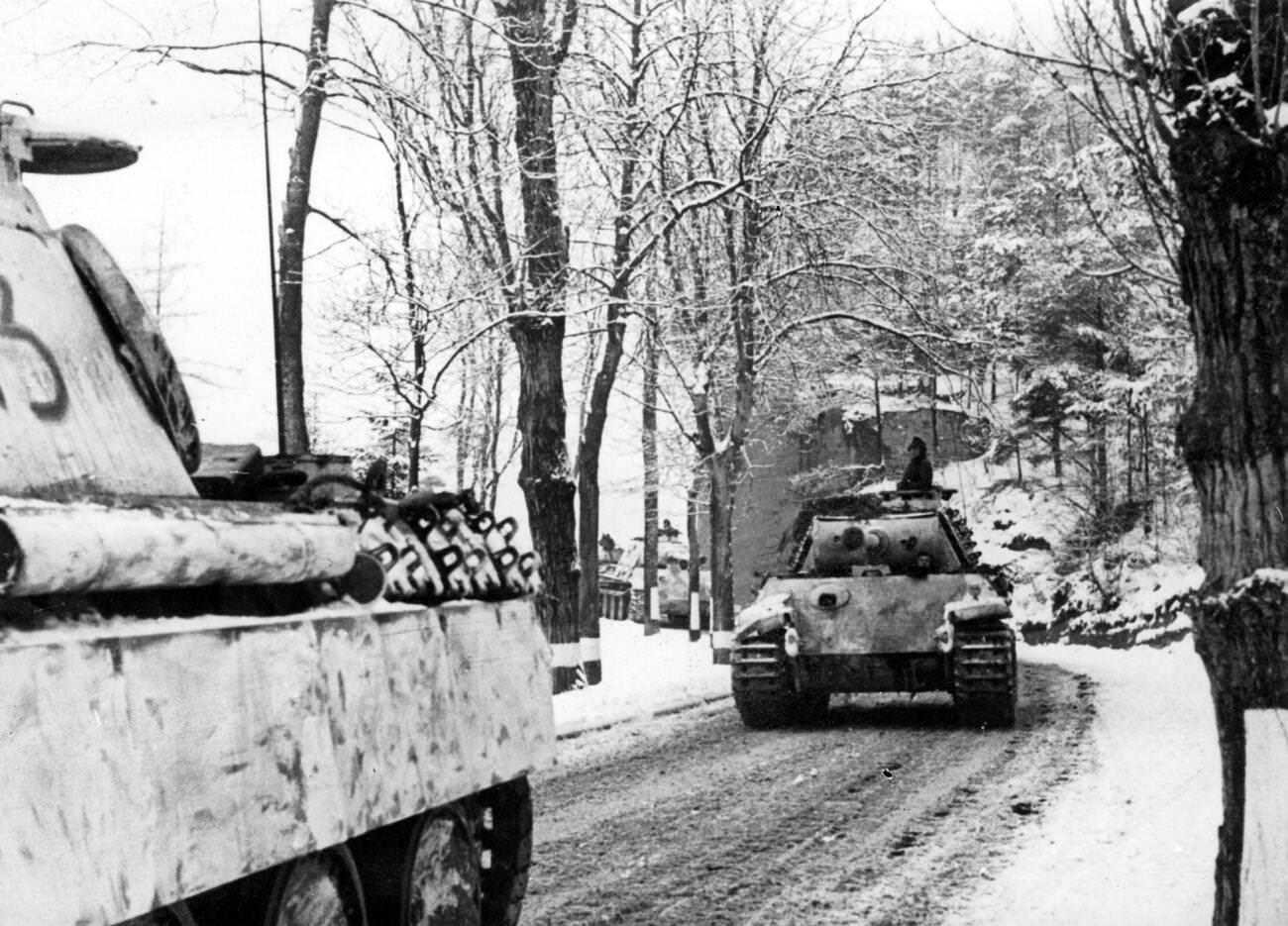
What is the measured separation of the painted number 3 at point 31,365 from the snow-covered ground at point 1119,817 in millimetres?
3741

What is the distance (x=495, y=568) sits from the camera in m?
5.61

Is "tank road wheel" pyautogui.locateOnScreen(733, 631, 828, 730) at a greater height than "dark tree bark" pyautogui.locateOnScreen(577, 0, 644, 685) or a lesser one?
lesser

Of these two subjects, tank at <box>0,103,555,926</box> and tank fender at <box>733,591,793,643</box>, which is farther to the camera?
tank fender at <box>733,591,793,643</box>

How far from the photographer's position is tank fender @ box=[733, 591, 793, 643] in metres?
13.0

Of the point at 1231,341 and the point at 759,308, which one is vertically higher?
the point at 759,308

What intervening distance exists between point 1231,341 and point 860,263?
55.2 ft

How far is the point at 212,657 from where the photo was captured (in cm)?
359

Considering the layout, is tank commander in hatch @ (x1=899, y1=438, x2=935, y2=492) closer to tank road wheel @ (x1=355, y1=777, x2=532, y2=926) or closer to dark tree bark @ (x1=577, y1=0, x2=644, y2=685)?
dark tree bark @ (x1=577, y1=0, x2=644, y2=685)

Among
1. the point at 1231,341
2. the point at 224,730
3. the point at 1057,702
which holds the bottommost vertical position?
the point at 1057,702

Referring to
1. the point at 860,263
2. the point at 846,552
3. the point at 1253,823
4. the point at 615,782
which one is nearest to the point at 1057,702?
the point at 846,552

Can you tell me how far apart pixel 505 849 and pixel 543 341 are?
10858mm

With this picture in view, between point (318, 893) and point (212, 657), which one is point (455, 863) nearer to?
point (318, 893)

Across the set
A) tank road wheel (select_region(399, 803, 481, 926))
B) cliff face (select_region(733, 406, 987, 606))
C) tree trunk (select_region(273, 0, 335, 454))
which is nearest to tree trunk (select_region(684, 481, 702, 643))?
cliff face (select_region(733, 406, 987, 606))

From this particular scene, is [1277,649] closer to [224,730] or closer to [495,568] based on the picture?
[495,568]
